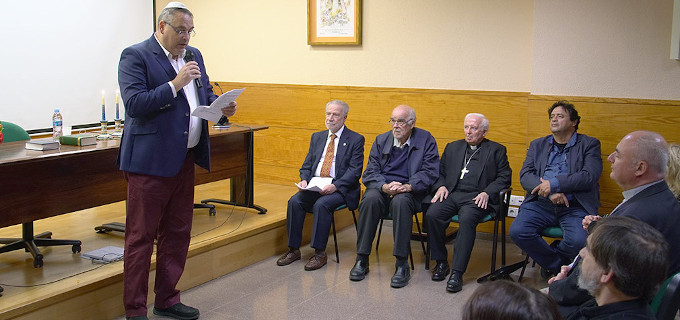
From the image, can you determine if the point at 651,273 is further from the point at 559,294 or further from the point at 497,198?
the point at 497,198

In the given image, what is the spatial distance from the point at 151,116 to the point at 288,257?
1.75m

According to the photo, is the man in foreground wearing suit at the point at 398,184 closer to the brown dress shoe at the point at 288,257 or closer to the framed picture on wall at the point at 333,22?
the brown dress shoe at the point at 288,257

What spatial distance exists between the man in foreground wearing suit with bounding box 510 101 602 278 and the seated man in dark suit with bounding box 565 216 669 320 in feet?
7.01

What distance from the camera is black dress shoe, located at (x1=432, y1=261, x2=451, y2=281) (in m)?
4.49

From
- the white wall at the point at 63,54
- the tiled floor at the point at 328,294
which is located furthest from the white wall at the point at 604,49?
the white wall at the point at 63,54

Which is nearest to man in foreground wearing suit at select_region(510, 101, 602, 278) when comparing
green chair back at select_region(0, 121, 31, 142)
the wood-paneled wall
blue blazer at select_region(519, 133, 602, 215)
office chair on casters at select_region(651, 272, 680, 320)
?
blue blazer at select_region(519, 133, 602, 215)

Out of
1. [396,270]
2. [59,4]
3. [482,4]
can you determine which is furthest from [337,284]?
[59,4]

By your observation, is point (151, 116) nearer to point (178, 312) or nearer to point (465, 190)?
point (178, 312)

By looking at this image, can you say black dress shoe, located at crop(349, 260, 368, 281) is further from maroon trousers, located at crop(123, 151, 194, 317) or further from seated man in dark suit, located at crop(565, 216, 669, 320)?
seated man in dark suit, located at crop(565, 216, 669, 320)

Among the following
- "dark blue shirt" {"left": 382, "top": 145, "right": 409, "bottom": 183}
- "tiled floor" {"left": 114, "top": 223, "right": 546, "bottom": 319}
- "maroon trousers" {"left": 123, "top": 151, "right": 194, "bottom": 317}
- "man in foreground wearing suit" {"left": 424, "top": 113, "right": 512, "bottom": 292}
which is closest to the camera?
"maroon trousers" {"left": 123, "top": 151, "right": 194, "bottom": 317}

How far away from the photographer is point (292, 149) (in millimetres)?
6371

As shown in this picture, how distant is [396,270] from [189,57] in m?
1.91

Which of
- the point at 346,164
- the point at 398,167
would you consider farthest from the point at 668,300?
the point at 346,164

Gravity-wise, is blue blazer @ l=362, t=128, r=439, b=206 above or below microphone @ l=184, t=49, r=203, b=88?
below
